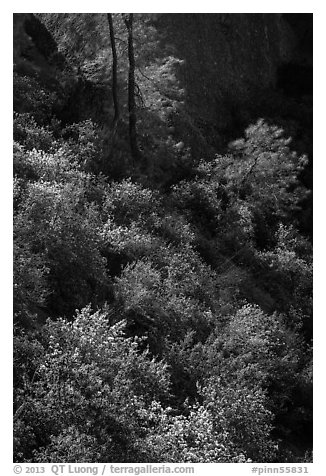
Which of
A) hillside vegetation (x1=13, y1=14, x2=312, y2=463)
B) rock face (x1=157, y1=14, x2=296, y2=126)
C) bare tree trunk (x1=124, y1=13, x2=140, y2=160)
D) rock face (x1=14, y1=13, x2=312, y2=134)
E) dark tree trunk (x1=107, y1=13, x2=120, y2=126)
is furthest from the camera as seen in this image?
rock face (x1=157, y1=14, x2=296, y2=126)

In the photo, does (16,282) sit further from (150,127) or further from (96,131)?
(150,127)

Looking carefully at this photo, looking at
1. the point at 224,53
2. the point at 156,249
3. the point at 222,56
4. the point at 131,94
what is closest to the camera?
the point at 156,249

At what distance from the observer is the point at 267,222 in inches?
869

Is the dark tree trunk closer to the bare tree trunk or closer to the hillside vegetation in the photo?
the hillside vegetation

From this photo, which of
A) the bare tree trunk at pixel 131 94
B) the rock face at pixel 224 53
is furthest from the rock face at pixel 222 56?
the bare tree trunk at pixel 131 94

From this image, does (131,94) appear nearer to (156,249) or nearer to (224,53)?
(156,249)

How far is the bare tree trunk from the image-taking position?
1953 centimetres

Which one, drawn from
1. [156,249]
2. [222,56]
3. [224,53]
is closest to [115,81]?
[156,249]

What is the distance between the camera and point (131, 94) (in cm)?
2039

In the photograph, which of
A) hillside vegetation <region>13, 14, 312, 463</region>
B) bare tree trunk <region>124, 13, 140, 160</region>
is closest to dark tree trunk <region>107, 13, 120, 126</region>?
hillside vegetation <region>13, 14, 312, 463</region>

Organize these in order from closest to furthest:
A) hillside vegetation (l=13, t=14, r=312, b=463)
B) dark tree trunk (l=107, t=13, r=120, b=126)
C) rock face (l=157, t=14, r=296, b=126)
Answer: hillside vegetation (l=13, t=14, r=312, b=463) → dark tree trunk (l=107, t=13, r=120, b=126) → rock face (l=157, t=14, r=296, b=126)

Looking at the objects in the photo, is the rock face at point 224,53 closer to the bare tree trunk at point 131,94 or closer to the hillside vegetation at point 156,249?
the hillside vegetation at point 156,249

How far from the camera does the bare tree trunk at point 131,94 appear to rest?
1953 cm
